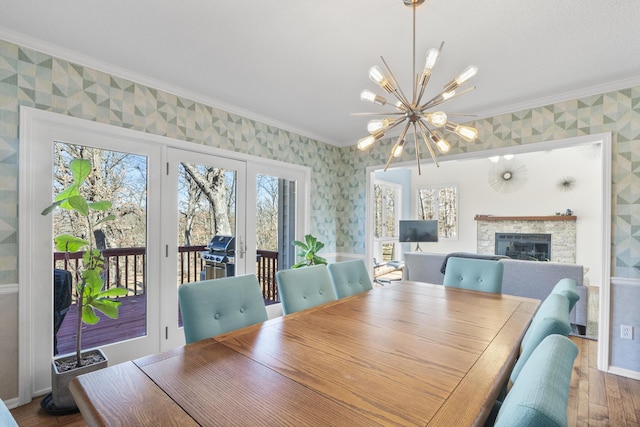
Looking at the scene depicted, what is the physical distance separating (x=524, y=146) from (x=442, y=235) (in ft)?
14.9

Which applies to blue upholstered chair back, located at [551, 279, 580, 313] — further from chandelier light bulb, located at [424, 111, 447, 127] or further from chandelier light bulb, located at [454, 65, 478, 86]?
chandelier light bulb, located at [454, 65, 478, 86]

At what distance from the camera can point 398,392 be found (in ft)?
3.10

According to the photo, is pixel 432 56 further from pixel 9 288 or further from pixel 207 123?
pixel 9 288

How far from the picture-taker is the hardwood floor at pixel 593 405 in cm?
193

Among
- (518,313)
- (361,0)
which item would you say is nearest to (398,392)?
(518,313)

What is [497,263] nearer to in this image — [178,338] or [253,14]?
[253,14]

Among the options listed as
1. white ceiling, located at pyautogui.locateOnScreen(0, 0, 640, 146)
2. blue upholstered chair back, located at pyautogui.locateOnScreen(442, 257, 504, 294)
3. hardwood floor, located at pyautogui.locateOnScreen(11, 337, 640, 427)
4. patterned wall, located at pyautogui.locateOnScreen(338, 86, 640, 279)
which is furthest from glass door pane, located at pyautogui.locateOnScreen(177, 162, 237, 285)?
patterned wall, located at pyautogui.locateOnScreen(338, 86, 640, 279)

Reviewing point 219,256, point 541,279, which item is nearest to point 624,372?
point 541,279

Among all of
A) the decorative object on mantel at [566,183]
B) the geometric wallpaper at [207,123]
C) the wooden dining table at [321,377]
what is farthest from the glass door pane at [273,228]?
the decorative object on mantel at [566,183]

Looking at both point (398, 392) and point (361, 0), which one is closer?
point (398, 392)

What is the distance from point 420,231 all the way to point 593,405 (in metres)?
4.49

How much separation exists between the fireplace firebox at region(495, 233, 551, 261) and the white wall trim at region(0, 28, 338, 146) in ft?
18.6

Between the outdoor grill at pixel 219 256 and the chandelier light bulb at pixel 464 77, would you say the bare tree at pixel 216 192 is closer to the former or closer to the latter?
the outdoor grill at pixel 219 256

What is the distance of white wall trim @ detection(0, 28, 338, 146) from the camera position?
2.03 metres
